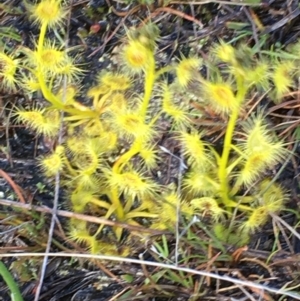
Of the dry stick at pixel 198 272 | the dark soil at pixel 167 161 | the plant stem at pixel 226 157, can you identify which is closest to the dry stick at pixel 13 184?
the dark soil at pixel 167 161

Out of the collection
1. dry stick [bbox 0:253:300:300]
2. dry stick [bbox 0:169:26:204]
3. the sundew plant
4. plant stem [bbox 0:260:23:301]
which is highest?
the sundew plant

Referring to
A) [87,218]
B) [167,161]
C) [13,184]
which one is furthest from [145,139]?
[13,184]

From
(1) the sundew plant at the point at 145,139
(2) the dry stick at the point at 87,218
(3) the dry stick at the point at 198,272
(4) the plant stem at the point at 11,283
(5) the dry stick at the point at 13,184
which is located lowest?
(4) the plant stem at the point at 11,283

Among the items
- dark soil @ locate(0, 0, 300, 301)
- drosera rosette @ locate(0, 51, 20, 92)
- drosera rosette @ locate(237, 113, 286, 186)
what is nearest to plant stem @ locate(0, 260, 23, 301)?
dark soil @ locate(0, 0, 300, 301)

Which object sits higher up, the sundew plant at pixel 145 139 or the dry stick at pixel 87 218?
the sundew plant at pixel 145 139

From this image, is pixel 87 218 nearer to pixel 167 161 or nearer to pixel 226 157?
pixel 167 161

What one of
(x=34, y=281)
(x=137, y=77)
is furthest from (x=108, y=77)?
(x=34, y=281)

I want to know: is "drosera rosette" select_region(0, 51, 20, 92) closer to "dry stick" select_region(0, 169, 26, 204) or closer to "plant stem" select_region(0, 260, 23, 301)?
"dry stick" select_region(0, 169, 26, 204)

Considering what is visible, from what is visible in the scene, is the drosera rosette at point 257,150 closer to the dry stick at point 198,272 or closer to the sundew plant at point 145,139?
the sundew plant at point 145,139

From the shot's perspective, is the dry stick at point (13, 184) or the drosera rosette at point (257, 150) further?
the dry stick at point (13, 184)
